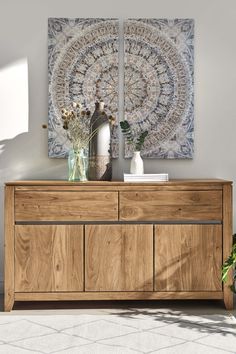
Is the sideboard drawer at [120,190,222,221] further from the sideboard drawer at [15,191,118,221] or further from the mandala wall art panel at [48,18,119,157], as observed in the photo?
the mandala wall art panel at [48,18,119,157]

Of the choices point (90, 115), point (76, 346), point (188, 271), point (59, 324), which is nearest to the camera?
point (76, 346)

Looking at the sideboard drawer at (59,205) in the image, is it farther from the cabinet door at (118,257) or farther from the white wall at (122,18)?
the white wall at (122,18)

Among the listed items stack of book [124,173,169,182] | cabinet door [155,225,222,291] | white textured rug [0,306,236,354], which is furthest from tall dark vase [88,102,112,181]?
white textured rug [0,306,236,354]

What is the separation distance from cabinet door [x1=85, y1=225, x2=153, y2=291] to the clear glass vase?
13.4 inches

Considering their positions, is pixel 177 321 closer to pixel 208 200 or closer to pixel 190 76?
pixel 208 200

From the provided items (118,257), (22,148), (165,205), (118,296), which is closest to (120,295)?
(118,296)

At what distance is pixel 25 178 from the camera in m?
4.14

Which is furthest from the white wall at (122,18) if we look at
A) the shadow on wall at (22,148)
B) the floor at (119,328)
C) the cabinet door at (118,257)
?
the floor at (119,328)

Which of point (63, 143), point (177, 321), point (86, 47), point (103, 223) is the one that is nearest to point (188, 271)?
point (177, 321)

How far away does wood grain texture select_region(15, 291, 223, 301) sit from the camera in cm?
364

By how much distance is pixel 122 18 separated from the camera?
413 cm

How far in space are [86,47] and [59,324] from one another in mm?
1807

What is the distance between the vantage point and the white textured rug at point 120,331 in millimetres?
2949

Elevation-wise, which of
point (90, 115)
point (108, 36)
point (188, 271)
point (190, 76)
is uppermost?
point (108, 36)
